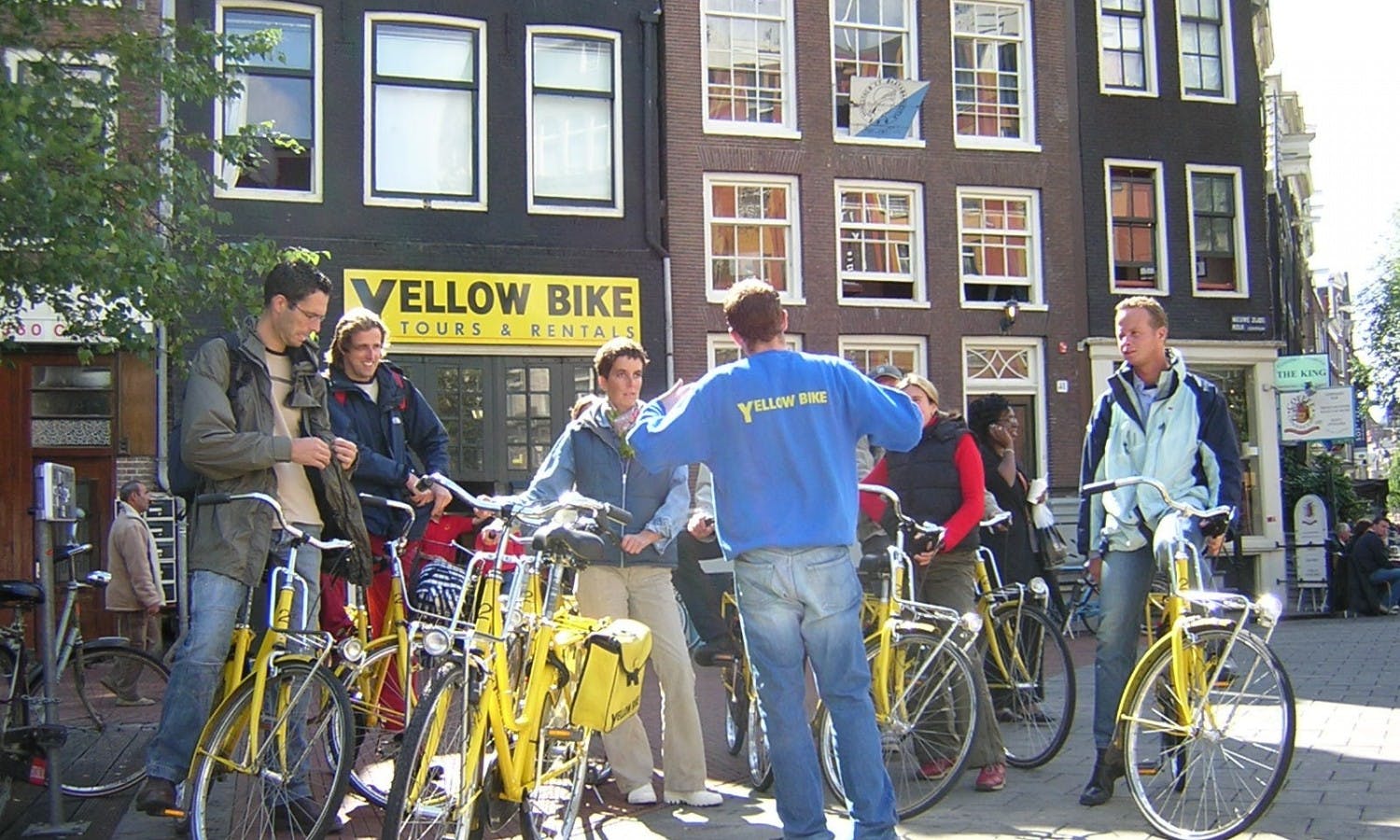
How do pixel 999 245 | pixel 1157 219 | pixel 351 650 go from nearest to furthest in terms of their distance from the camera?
pixel 351 650 < pixel 999 245 < pixel 1157 219

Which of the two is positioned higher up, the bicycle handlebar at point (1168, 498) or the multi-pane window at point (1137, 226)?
the multi-pane window at point (1137, 226)

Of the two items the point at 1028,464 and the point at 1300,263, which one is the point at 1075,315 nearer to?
the point at 1028,464

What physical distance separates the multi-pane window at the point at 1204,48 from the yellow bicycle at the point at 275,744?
21.6 meters

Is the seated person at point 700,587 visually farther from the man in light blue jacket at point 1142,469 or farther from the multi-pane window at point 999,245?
the multi-pane window at point 999,245

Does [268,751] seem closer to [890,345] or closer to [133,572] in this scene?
[133,572]

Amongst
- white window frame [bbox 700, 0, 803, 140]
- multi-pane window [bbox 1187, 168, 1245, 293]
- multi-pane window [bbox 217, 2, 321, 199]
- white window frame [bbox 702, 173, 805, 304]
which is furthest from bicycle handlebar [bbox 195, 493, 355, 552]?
multi-pane window [bbox 1187, 168, 1245, 293]

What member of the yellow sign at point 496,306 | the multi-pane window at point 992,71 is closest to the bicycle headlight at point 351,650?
the yellow sign at point 496,306

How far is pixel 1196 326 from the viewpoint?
23.0m

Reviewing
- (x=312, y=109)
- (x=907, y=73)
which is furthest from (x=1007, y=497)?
(x=907, y=73)

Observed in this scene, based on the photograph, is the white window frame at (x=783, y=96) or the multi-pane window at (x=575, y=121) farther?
the white window frame at (x=783, y=96)

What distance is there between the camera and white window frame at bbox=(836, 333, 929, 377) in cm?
2023

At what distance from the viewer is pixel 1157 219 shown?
22844mm

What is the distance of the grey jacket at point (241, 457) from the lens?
5051 mm

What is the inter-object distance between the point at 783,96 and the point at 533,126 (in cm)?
370
